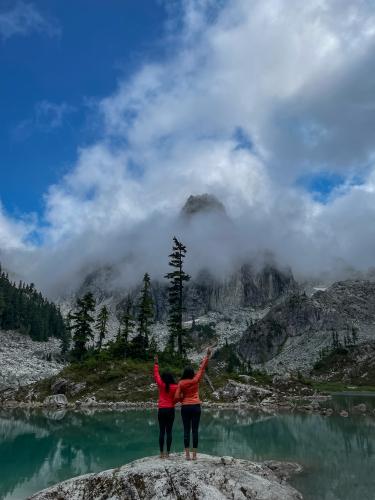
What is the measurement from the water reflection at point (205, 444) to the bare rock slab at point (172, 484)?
420 cm

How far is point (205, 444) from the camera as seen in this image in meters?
25.0

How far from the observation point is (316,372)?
19388 centimetres

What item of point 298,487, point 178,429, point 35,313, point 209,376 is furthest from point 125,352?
point 35,313

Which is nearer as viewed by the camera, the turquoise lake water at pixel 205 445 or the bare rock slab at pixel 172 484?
the bare rock slab at pixel 172 484

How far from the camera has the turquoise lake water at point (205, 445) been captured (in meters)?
17.2

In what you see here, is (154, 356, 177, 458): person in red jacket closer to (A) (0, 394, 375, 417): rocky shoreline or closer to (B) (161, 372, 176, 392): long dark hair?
(B) (161, 372, 176, 392): long dark hair

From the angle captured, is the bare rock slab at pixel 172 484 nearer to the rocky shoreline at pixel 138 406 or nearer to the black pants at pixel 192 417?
the black pants at pixel 192 417

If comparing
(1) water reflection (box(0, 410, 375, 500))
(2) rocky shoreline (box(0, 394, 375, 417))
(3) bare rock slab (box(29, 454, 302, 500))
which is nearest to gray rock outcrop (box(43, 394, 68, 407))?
(2) rocky shoreline (box(0, 394, 375, 417))

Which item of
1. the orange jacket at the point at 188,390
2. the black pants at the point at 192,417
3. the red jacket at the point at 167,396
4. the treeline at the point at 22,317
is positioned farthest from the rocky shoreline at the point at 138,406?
the treeline at the point at 22,317

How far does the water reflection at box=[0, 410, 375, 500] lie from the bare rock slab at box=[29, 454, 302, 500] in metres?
4.20

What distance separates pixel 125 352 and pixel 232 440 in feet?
125

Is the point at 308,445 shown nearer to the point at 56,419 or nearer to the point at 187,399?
the point at 187,399

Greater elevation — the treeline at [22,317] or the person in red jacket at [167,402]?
the treeline at [22,317]

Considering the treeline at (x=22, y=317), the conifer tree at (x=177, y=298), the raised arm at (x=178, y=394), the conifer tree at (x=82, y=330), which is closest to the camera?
the raised arm at (x=178, y=394)
